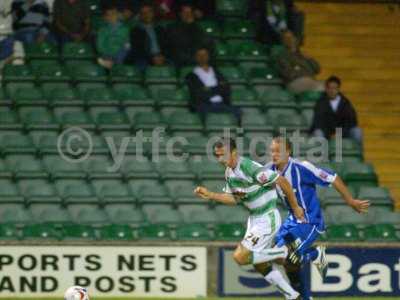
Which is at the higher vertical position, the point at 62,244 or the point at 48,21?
the point at 48,21

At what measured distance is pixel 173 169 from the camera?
18219 mm

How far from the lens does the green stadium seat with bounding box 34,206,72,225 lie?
1706 centimetres

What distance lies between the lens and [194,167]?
60.1 ft

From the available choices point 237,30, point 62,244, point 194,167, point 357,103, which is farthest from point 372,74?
point 62,244

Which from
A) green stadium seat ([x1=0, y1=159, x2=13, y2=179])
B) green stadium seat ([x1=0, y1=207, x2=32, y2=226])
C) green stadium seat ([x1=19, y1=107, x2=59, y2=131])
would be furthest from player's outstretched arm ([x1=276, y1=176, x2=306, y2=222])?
green stadium seat ([x1=19, y1=107, x2=59, y2=131])

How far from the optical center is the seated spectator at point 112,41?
19547mm

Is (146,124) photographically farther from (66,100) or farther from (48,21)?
(48,21)

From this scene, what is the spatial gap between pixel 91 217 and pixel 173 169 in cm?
146

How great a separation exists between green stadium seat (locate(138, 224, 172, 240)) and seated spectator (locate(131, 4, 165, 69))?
11.7 ft

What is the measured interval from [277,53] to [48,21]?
3.24m

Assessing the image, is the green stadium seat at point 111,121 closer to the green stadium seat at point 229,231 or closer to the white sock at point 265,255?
the green stadium seat at point 229,231

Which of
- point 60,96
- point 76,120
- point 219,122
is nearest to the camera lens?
point 76,120

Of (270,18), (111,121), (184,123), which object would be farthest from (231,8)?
(111,121)

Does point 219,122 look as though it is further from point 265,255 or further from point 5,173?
point 265,255
